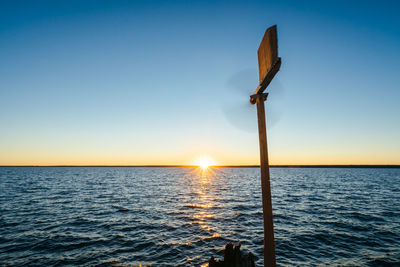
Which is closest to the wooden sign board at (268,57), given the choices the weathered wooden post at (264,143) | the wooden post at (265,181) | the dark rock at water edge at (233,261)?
the weathered wooden post at (264,143)

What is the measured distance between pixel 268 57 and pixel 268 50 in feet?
0.45

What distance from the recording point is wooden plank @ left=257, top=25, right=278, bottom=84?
12.1 ft

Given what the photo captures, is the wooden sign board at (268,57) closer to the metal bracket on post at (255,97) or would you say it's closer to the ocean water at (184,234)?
the metal bracket on post at (255,97)

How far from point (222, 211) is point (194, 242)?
8649 millimetres

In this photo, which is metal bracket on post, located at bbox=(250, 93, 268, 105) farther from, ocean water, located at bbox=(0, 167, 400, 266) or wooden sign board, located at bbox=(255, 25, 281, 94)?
ocean water, located at bbox=(0, 167, 400, 266)

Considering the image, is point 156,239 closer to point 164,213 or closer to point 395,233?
point 164,213

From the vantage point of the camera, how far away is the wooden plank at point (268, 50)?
3677mm

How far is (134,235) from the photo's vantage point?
1382cm

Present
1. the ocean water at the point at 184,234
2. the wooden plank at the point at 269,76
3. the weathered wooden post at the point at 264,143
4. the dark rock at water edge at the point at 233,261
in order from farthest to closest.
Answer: the ocean water at the point at 184,234 < the dark rock at water edge at the point at 233,261 < the weathered wooden post at the point at 264,143 < the wooden plank at the point at 269,76

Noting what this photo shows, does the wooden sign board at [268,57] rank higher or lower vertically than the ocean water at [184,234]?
higher

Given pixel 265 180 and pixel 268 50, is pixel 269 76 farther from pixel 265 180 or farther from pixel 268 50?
pixel 265 180

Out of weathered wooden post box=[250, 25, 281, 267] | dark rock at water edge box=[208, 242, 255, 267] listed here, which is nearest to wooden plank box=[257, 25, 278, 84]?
weathered wooden post box=[250, 25, 281, 267]

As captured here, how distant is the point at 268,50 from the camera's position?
12.8 ft

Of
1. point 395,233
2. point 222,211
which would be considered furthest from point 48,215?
point 395,233
